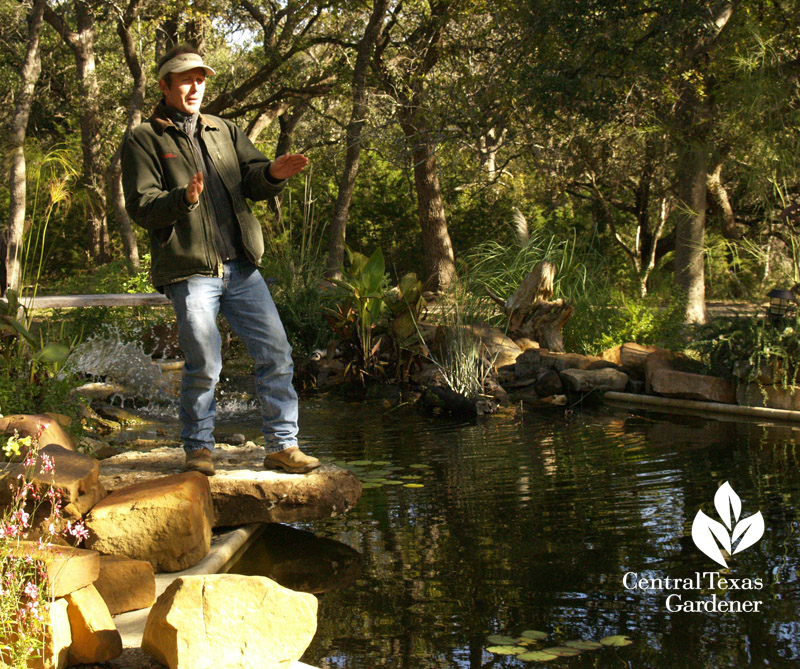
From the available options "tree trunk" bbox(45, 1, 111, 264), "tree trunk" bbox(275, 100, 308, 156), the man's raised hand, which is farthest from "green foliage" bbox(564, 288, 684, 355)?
"tree trunk" bbox(275, 100, 308, 156)

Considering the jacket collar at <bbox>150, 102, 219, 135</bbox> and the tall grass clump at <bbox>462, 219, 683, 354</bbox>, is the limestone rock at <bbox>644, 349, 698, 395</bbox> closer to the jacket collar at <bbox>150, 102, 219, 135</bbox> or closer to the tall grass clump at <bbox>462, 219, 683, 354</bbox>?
the tall grass clump at <bbox>462, 219, 683, 354</bbox>

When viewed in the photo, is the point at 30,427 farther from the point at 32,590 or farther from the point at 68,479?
the point at 32,590

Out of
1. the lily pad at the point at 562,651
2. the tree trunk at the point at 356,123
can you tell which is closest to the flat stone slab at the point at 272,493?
the lily pad at the point at 562,651

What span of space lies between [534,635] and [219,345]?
6.21ft

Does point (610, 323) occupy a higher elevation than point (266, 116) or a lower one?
lower

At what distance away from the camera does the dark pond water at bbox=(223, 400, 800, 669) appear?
9.71 ft

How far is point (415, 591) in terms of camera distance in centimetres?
345

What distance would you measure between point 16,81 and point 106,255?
180 inches

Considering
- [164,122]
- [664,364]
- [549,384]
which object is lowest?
[549,384]

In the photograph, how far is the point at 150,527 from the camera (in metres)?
3.44

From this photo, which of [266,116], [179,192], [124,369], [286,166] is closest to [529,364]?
[124,369]

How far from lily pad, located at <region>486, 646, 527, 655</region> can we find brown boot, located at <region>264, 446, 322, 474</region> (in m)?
A: 1.49

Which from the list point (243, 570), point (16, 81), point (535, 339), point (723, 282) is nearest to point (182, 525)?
point (243, 570)

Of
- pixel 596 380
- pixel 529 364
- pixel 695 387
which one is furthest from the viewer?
pixel 529 364
